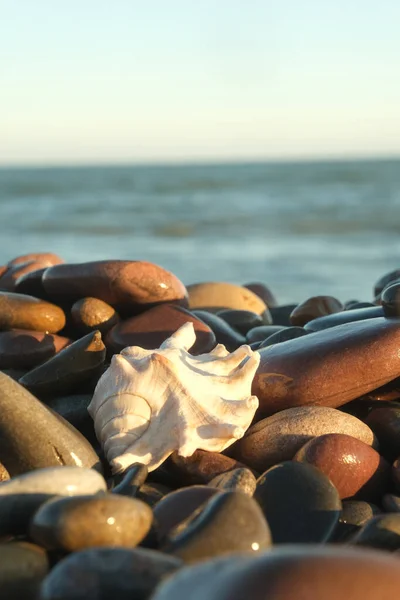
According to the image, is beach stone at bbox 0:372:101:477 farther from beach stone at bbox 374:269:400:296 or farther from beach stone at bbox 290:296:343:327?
beach stone at bbox 374:269:400:296

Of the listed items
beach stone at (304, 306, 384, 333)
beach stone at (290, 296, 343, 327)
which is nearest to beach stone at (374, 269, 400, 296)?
beach stone at (290, 296, 343, 327)

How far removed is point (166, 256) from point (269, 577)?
13066 millimetres

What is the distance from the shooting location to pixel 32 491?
92.1 inches

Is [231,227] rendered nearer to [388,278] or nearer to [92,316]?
[388,278]

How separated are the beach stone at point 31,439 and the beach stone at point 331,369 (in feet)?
2.44

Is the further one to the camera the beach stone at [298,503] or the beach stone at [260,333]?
the beach stone at [260,333]

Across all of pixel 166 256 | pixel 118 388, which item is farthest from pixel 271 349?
pixel 166 256

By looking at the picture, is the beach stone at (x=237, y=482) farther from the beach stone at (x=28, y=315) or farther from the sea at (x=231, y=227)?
the sea at (x=231, y=227)

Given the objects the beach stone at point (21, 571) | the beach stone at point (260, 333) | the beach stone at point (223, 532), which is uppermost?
the beach stone at point (223, 532)

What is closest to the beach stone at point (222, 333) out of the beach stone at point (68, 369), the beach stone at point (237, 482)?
the beach stone at point (68, 369)

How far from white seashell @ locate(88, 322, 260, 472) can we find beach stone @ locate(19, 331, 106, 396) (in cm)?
32

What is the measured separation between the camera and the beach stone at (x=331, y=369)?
3.20 m

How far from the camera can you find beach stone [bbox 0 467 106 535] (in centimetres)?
231

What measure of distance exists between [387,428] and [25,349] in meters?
1.57
